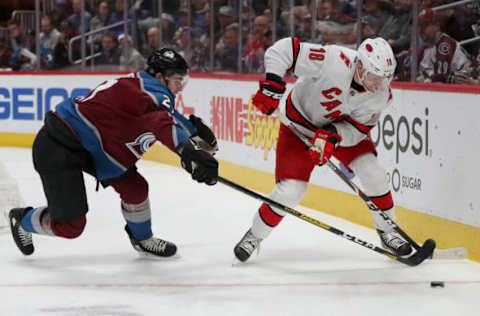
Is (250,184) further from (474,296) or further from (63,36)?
(63,36)

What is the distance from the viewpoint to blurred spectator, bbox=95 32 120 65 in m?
9.49

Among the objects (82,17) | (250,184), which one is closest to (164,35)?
(82,17)

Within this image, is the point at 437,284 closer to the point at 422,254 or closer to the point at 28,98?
the point at 422,254

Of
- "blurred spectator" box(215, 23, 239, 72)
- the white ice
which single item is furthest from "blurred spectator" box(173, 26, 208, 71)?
the white ice

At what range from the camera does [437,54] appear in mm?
4688

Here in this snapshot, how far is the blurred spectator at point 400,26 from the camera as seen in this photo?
4.98 metres

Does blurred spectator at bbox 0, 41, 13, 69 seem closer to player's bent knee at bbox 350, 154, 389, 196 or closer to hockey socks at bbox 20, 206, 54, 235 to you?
hockey socks at bbox 20, 206, 54, 235

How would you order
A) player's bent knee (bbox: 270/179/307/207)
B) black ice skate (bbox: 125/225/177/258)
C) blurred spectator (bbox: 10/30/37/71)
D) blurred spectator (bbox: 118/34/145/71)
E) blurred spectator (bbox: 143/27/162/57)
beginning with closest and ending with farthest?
player's bent knee (bbox: 270/179/307/207) < black ice skate (bbox: 125/225/177/258) < blurred spectator (bbox: 143/27/162/57) < blurred spectator (bbox: 118/34/145/71) < blurred spectator (bbox: 10/30/37/71)

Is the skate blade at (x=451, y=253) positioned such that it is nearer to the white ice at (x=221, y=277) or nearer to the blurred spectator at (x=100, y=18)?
the white ice at (x=221, y=277)

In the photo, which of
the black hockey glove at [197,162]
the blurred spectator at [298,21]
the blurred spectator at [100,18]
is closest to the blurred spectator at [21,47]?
the blurred spectator at [100,18]

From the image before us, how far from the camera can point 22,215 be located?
162 inches

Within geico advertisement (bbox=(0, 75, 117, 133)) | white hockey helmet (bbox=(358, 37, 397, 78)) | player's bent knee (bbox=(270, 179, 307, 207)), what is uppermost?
white hockey helmet (bbox=(358, 37, 397, 78))

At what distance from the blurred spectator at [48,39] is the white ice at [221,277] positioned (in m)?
5.05

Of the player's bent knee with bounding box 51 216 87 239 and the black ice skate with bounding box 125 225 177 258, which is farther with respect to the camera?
the black ice skate with bounding box 125 225 177 258
